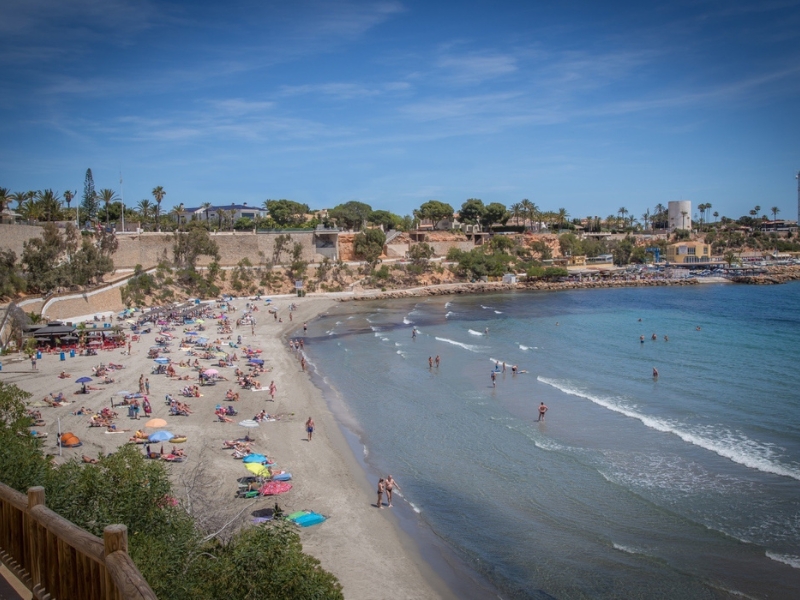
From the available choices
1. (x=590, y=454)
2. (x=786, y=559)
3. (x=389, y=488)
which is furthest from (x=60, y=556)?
(x=590, y=454)

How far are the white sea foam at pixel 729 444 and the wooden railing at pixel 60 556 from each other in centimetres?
1974

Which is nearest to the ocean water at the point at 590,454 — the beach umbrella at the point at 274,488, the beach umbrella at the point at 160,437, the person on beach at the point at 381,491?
the person on beach at the point at 381,491

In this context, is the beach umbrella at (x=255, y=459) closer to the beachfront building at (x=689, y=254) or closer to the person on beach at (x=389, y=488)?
the person on beach at (x=389, y=488)

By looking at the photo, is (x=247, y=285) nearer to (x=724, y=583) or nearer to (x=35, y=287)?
(x=35, y=287)

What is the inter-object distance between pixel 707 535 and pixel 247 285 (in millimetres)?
61951

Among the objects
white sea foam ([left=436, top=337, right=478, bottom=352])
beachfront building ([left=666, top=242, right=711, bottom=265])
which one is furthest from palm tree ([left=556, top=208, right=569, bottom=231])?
white sea foam ([left=436, top=337, right=478, bottom=352])

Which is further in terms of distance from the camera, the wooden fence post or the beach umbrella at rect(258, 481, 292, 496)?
the beach umbrella at rect(258, 481, 292, 496)

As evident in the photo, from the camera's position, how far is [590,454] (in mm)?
21406

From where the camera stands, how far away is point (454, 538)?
16109 mm

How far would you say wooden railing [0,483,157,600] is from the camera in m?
5.11

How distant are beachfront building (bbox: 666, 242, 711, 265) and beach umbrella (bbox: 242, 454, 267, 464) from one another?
4530 inches

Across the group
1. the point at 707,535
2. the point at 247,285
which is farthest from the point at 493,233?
the point at 707,535

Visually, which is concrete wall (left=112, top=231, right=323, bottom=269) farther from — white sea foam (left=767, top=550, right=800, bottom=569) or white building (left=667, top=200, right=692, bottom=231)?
white building (left=667, top=200, right=692, bottom=231)

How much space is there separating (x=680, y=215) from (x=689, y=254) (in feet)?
149
